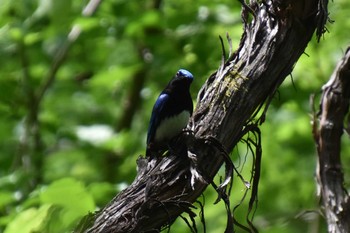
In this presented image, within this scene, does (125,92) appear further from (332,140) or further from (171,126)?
(171,126)

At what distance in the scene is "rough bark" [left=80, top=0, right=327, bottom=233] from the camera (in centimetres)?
168

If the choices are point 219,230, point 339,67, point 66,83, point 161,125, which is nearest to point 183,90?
point 161,125

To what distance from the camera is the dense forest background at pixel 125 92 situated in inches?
179

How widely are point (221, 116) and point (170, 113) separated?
1.98 feet

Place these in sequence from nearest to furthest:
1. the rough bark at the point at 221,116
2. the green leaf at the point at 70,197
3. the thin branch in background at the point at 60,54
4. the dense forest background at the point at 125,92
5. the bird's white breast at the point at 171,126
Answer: the rough bark at the point at 221,116 < the bird's white breast at the point at 171,126 < the green leaf at the point at 70,197 < the dense forest background at the point at 125,92 < the thin branch in background at the point at 60,54

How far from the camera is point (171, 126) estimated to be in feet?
7.10

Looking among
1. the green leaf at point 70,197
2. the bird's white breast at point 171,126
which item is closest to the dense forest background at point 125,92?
the green leaf at point 70,197

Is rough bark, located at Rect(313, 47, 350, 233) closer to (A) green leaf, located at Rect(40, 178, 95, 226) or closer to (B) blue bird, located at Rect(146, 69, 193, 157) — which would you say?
(B) blue bird, located at Rect(146, 69, 193, 157)

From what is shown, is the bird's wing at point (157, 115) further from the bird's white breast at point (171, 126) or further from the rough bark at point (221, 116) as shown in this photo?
the rough bark at point (221, 116)

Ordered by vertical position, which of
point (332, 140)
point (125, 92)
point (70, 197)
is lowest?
point (125, 92)

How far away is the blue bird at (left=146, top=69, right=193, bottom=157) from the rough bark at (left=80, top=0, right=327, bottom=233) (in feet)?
0.73

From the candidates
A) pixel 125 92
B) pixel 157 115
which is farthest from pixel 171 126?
pixel 125 92

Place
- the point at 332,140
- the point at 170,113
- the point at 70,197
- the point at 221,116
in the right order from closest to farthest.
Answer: the point at 221,116, the point at 170,113, the point at 70,197, the point at 332,140

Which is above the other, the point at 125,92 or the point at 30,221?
the point at 30,221
